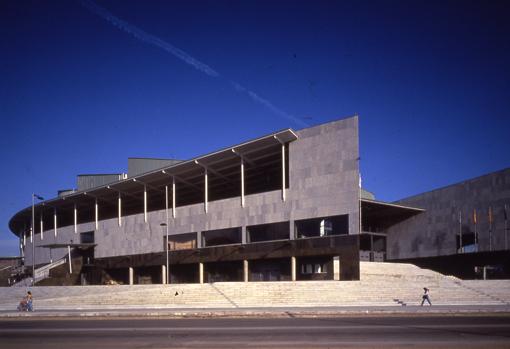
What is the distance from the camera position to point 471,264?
2269 inches

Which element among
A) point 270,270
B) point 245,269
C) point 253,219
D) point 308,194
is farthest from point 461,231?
point 245,269

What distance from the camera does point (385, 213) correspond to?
7000cm

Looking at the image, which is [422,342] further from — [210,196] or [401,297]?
[210,196]

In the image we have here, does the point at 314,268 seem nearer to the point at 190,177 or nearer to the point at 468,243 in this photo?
the point at 190,177

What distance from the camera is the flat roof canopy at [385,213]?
205 feet

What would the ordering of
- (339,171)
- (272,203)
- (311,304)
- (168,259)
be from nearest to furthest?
(311,304) → (339,171) → (272,203) → (168,259)

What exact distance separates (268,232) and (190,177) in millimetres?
14220

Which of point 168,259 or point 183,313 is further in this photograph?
point 168,259

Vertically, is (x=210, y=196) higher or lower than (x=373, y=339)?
higher

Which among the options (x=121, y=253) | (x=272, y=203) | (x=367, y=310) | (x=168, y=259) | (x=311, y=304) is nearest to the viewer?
(x=367, y=310)

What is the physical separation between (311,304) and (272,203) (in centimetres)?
1635

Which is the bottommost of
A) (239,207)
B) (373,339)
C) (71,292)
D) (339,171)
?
(71,292)

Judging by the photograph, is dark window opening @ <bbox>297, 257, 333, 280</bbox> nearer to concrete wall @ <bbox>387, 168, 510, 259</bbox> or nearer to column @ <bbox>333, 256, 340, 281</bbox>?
column @ <bbox>333, 256, 340, 281</bbox>

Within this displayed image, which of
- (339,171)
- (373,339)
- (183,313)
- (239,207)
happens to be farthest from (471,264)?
(373,339)
